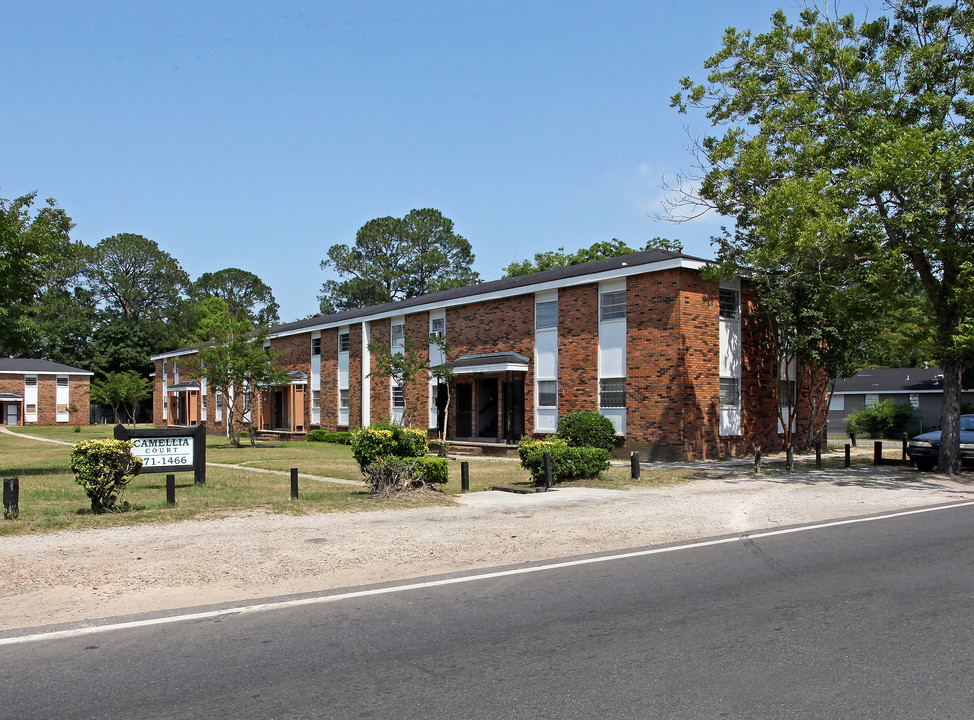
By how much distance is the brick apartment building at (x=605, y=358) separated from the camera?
969 inches

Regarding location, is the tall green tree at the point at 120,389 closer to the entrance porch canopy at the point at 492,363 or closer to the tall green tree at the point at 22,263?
the entrance porch canopy at the point at 492,363

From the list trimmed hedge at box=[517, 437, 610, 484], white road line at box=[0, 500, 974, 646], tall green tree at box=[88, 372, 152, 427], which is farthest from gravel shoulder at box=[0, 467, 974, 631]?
tall green tree at box=[88, 372, 152, 427]

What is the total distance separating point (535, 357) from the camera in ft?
94.9

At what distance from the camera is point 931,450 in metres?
21.4

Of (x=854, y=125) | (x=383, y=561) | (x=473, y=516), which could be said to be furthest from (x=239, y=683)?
(x=854, y=125)

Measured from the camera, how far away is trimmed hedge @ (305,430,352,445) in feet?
121

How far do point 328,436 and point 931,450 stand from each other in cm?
2652

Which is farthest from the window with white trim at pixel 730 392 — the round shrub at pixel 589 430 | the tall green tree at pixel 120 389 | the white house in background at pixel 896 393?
the tall green tree at pixel 120 389

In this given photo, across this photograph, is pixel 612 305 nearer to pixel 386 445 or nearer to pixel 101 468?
pixel 386 445

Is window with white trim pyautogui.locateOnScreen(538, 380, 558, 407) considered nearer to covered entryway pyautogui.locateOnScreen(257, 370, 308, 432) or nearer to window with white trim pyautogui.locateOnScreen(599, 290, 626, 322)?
window with white trim pyautogui.locateOnScreen(599, 290, 626, 322)

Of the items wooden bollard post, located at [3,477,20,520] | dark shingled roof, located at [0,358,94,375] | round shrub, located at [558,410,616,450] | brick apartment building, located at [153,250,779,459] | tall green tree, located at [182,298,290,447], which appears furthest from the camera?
dark shingled roof, located at [0,358,94,375]

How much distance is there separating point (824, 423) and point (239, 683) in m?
28.0

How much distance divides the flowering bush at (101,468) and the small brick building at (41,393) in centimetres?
5991

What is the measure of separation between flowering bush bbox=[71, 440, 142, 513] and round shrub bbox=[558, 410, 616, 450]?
13.9 metres
